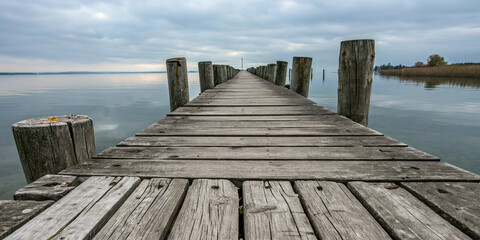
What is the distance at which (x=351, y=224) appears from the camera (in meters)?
1.04

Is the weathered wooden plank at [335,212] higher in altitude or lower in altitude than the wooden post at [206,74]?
lower

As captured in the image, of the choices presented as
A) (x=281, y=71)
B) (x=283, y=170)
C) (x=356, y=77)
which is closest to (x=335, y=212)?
(x=283, y=170)

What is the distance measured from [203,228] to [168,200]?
0.92 feet

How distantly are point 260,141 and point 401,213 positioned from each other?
4.26ft

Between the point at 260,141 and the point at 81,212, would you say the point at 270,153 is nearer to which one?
the point at 260,141

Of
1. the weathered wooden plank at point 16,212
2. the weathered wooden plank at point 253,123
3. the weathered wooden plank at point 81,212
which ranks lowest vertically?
the weathered wooden plank at point 81,212

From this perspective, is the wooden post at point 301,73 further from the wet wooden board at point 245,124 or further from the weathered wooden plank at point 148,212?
the weathered wooden plank at point 148,212

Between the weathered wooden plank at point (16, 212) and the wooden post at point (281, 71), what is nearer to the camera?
the weathered wooden plank at point (16, 212)

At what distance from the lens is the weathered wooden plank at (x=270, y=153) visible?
71.2 inches

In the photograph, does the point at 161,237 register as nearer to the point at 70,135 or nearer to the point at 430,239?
the point at 430,239

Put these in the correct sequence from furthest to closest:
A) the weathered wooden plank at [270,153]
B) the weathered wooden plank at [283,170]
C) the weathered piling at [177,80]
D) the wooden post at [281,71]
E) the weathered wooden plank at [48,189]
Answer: the wooden post at [281,71] → the weathered piling at [177,80] → the weathered wooden plank at [270,153] → the weathered wooden plank at [283,170] → the weathered wooden plank at [48,189]

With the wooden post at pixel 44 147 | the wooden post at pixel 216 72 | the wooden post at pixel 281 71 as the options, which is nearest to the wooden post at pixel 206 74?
the wooden post at pixel 216 72

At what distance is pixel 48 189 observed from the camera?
1.27 meters

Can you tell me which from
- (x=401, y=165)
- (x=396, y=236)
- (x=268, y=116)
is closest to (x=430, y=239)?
(x=396, y=236)
